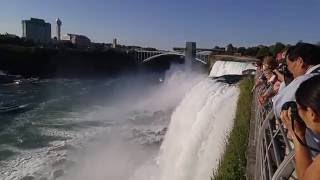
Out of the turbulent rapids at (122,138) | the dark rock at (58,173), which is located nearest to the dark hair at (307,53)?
the turbulent rapids at (122,138)

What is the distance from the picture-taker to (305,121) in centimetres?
175

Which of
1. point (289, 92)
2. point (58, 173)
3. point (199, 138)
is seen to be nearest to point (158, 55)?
point (58, 173)

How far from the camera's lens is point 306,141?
6.16ft

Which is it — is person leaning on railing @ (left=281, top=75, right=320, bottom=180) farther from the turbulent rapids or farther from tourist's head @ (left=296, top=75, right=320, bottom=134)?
the turbulent rapids

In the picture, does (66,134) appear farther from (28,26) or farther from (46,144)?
(28,26)

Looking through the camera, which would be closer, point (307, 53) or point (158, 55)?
point (307, 53)

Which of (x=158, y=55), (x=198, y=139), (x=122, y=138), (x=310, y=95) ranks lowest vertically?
(x=122, y=138)

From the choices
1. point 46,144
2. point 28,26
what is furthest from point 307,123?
point 28,26

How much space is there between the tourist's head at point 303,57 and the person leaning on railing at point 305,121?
997mm

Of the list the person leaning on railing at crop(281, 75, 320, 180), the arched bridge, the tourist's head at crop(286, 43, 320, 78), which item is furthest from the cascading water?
the arched bridge

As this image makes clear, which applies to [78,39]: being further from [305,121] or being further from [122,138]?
[305,121]

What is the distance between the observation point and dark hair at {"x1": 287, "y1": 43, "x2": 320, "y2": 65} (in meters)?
2.80

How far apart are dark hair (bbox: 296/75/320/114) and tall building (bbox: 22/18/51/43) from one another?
110319 millimetres

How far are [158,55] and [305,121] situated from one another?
200 ft
